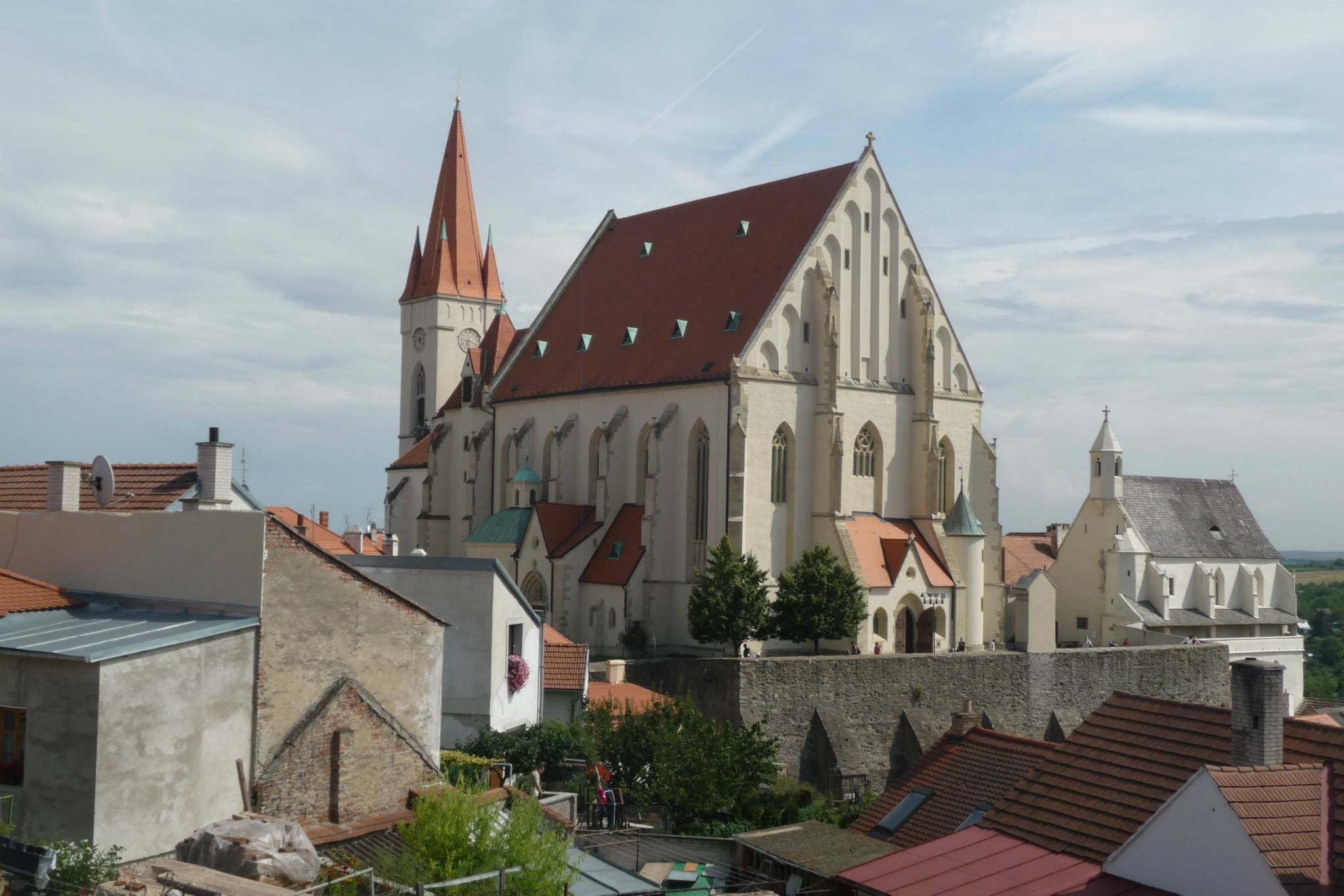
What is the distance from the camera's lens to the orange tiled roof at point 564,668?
123ft

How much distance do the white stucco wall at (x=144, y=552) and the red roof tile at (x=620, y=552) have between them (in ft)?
99.6

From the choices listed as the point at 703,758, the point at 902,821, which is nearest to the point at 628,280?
the point at 703,758

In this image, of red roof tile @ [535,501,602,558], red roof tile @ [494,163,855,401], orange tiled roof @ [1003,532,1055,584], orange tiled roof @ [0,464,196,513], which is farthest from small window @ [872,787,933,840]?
orange tiled roof @ [1003,532,1055,584]

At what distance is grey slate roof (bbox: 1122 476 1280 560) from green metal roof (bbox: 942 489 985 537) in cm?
1503

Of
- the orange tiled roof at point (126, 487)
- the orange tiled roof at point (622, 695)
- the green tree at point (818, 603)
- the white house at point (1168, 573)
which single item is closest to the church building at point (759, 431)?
the green tree at point (818, 603)

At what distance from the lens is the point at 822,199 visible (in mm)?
55250

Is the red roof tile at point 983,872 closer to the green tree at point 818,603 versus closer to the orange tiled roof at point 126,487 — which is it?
the orange tiled roof at point 126,487

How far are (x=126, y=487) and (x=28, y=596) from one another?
3.52m

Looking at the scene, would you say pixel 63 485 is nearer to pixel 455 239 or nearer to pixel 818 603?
pixel 818 603

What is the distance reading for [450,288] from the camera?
8838 cm

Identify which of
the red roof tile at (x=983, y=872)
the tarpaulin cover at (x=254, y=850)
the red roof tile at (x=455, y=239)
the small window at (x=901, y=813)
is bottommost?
the small window at (x=901, y=813)

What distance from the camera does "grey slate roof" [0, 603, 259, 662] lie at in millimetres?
19484

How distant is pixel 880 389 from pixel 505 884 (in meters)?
40.9

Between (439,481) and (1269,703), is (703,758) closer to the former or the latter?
(1269,703)
